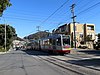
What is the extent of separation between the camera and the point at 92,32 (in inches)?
4444

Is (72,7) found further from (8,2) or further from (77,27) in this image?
(8,2)

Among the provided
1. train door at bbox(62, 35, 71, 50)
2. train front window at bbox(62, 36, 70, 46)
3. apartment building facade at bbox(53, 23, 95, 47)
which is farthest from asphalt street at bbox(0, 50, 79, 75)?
apartment building facade at bbox(53, 23, 95, 47)

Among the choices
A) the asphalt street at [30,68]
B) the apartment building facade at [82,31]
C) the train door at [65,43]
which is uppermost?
the apartment building facade at [82,31]

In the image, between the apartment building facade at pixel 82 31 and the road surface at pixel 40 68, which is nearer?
the road surface at pixel 40 68

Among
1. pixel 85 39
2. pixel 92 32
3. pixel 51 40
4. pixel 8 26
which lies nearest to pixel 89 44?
pixel 85 39

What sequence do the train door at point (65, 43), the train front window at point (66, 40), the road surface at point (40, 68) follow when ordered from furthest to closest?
the train front window at point (66, 40) < the train door at point (65, 43) < the road surface at point (40, 68)

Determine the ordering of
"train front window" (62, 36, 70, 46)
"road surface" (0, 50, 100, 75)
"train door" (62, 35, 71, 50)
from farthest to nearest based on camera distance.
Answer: "train front window" (62, 36, 70, 46), "train door" (62, 35, 71, 50), "road surface" (0, 50, 100, 75)

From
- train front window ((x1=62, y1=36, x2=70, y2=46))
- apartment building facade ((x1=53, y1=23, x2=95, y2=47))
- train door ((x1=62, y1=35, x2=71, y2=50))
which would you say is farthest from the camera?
apartment building facade ((x1=53, y1=23, x2=95, y2=47))

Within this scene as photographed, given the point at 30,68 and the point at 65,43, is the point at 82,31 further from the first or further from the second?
the point at 30,68

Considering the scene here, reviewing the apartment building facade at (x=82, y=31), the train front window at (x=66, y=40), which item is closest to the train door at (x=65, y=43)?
the train front window at (x=66, y=40)

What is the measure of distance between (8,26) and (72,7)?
2985cm

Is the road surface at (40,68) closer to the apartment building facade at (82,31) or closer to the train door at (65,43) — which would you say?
the train door at (65,43)

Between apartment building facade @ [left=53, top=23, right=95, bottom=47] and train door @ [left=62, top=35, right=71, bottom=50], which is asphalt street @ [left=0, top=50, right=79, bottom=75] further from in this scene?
apartment building facade @ [left=53, top=23, right=95, bottom=47]

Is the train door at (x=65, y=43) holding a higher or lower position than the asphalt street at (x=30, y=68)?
higher
